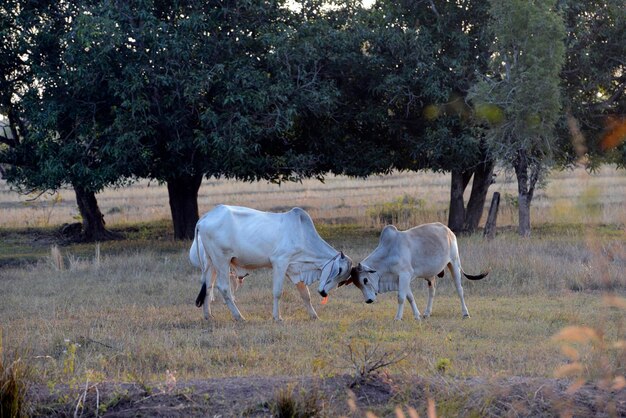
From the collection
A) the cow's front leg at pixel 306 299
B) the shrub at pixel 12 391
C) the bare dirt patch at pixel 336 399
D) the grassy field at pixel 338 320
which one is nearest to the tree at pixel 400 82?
the grassy field at pixel 338 320

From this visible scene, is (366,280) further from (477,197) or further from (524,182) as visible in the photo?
(477,197)

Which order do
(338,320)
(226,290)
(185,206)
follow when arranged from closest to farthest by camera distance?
1. (338,320)
2. (226,290)
3. (185,206)

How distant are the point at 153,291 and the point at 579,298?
6781mm

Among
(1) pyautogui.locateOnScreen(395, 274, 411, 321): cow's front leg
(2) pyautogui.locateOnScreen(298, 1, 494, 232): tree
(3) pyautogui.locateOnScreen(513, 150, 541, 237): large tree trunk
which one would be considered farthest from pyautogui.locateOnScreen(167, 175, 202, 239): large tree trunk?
(1) pyautogui.locateOnScreen(395, 274, 411, 321): cow's front leg

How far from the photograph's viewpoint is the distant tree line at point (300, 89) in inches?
814

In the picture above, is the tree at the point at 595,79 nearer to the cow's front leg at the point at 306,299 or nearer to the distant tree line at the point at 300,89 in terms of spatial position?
→ the distant tree line at the point at 300,89

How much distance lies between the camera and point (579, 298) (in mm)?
13766

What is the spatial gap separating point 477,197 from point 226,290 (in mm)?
14429

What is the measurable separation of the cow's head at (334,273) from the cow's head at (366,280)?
0.11 m

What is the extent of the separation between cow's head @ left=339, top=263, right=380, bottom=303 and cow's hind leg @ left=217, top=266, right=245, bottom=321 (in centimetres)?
165

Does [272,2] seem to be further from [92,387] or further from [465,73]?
[92,387]

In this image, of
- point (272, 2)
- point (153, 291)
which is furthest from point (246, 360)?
point (272, 2)

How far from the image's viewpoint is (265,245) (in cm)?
1280

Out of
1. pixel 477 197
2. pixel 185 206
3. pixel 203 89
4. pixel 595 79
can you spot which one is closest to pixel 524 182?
pixel 477 197
